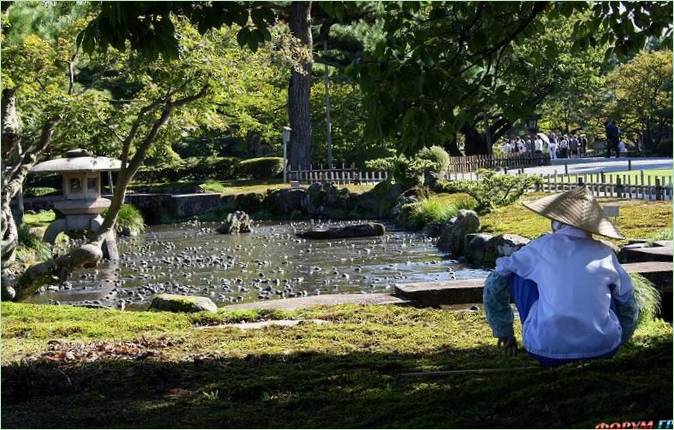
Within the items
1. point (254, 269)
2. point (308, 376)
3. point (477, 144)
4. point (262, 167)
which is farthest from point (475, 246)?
point (477, 144)

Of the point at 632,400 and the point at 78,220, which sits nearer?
the point at 632,400

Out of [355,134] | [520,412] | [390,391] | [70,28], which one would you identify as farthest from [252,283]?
[355,134]

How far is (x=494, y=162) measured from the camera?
37.3 m

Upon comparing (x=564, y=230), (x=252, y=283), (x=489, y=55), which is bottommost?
(x=252, y=283)

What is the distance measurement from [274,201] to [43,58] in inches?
803

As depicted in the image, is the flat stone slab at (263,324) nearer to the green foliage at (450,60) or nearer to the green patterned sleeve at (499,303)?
the green foliage at (450,60)

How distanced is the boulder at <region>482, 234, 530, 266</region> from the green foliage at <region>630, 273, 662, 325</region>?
26.0 feet

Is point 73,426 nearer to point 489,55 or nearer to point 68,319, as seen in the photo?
point 489,55

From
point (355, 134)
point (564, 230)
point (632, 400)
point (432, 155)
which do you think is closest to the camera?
point (632, 400)

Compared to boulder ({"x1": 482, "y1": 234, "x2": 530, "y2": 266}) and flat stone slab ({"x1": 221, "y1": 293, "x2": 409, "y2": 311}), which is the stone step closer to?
flat stone slab ({"x1": 221, "y1": 293, "x2": 409, "y2": 311})

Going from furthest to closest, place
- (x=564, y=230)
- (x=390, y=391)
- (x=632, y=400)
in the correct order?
(x=390, y=391) → (x=564, y=230) → (x=632, y=400)

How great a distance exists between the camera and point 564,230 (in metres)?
4.58

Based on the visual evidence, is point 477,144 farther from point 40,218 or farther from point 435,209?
point 40,218

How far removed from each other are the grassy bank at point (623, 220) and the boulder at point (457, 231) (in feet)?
1.28
